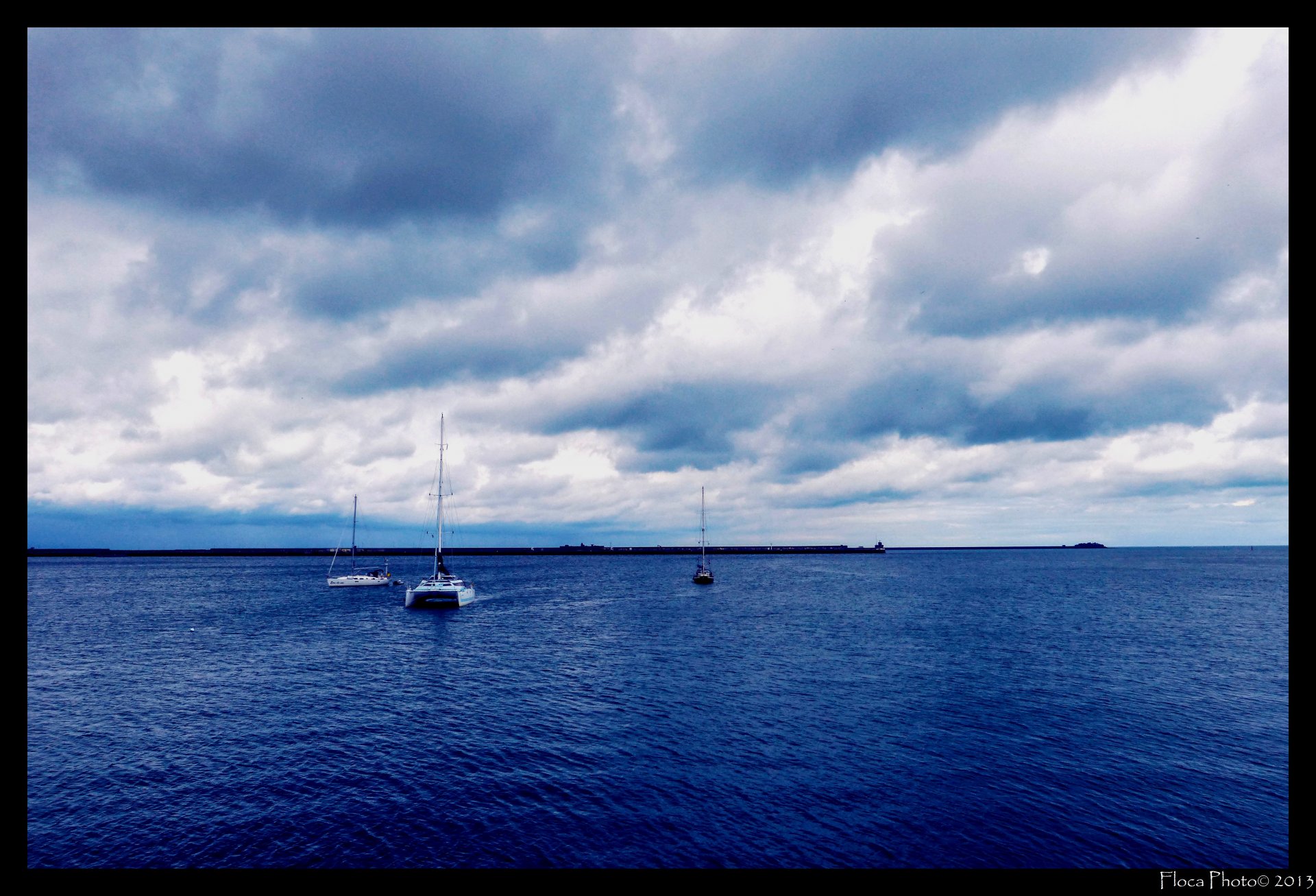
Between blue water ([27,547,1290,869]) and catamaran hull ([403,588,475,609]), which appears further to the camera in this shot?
catamaran hull ([403,588,475,609])

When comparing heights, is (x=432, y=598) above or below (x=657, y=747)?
below

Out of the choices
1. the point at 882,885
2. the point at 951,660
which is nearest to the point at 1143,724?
the point at 951,660

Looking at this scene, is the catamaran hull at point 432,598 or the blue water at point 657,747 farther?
the catamaran hull at point 432,598

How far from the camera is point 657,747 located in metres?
31.0

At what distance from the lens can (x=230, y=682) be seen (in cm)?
4281

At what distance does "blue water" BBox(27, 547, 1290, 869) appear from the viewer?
22.0 metres

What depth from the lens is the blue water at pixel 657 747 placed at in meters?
22.0

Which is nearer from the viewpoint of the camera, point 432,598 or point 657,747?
point 657,747

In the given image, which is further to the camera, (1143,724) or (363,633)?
(363,633)
